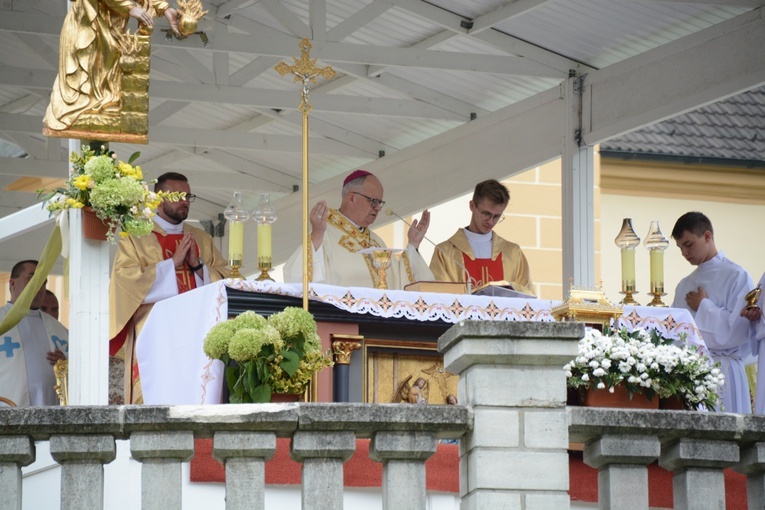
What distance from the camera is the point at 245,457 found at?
586 cm

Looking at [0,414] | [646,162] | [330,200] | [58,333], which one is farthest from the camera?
[646,162]

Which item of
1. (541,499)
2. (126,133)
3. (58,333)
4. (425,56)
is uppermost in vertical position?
(425,56)

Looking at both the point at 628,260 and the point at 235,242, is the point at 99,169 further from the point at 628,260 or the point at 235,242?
the point at 628,260

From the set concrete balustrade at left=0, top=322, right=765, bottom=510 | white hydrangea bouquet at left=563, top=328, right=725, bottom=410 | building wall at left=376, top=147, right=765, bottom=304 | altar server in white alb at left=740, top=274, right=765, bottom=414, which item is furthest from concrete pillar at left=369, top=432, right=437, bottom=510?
building wall at left=376, top=147, right=765, bottom=304

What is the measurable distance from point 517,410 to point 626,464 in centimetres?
47

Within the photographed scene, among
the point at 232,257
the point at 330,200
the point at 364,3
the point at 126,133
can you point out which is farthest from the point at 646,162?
the point at 126,133

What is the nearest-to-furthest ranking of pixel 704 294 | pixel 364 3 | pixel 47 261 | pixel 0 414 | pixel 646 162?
pixel 0 414 < pixel 47 261 < pixel 704 294 < pixel 364 3 < pixel 646 162

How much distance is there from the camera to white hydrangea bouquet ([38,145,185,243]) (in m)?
7.79

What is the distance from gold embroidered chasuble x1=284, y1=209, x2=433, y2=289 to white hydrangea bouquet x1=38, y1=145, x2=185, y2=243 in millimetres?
2786

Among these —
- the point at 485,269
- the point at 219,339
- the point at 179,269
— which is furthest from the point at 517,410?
the point at 485,269

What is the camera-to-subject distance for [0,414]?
231 inches

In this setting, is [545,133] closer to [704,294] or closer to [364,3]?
[364,3]

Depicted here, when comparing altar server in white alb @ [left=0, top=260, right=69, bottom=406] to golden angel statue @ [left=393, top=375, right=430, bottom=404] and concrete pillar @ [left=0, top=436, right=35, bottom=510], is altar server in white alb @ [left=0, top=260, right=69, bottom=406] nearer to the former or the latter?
golden angel statue @ [left=393, top=375, right=430, bottom=404]

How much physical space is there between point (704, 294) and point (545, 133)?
9.23 feet
